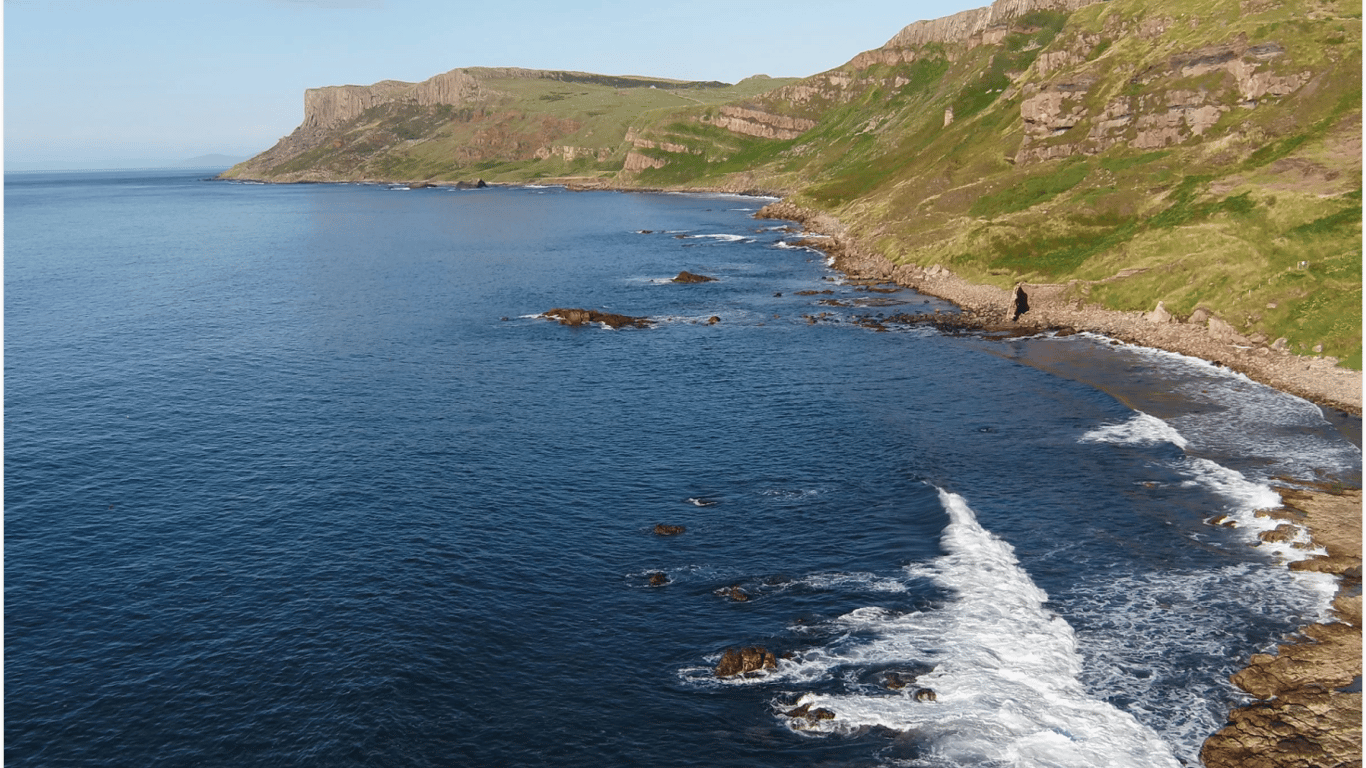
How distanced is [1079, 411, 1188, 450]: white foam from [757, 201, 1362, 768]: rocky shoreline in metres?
12.9

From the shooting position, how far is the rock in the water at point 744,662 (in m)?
49.7

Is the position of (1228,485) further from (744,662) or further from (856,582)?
(744,662)

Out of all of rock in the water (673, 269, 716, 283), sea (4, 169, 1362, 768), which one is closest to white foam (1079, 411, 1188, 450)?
sea (4, 169, 1362, 768)

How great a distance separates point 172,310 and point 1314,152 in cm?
17926

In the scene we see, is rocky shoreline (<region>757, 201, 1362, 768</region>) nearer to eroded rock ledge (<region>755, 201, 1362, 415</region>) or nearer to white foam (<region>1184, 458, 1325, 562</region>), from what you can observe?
eroded rock ledge (<region>755, 201, 1362, 415</region>)

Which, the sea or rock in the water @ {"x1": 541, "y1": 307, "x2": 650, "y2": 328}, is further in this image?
rock in the water @ {"x1": 541, "y1": 307, "x2": 650, "y2": 328}

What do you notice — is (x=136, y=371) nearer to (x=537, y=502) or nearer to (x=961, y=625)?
(x=537, y=502)

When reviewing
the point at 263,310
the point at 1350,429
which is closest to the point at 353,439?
the point at 263,310

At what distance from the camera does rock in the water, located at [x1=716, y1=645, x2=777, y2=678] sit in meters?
49.7

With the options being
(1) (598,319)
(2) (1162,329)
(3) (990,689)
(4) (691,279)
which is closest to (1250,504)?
(3) (990,689)

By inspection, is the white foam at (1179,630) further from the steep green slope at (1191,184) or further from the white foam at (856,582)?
the steep green slope at (1191,184)

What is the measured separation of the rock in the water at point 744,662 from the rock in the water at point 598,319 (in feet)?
308

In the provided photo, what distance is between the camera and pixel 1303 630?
51.3m

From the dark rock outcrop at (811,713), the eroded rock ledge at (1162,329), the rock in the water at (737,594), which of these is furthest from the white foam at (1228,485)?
the rock in the water at (737,594)
